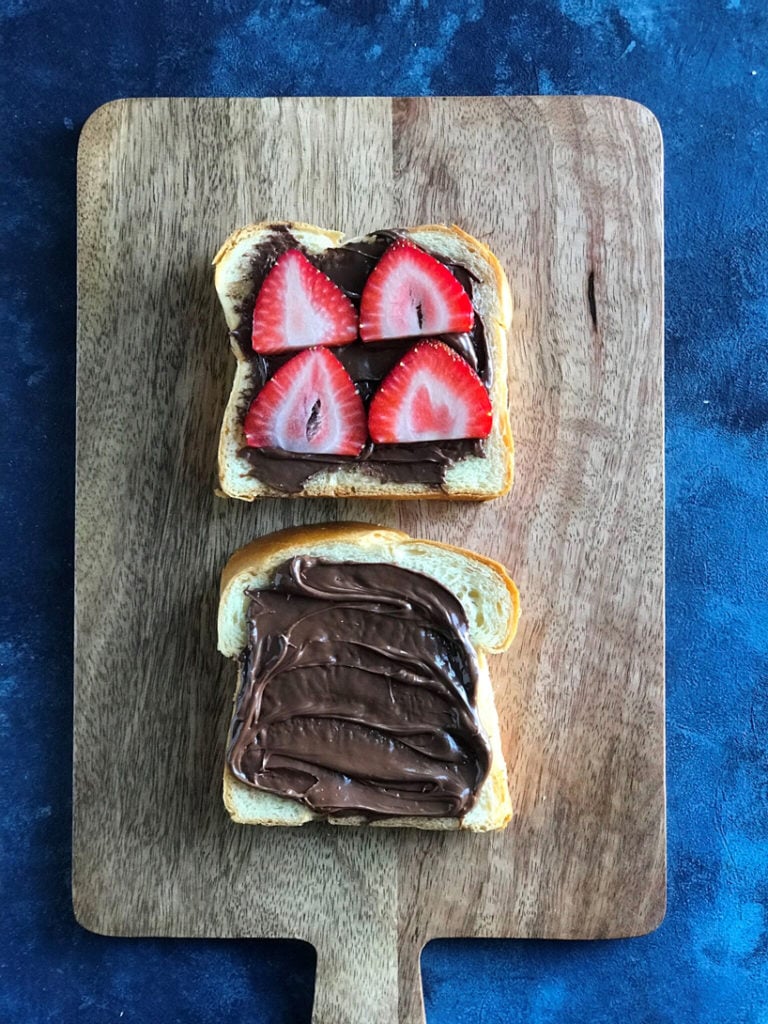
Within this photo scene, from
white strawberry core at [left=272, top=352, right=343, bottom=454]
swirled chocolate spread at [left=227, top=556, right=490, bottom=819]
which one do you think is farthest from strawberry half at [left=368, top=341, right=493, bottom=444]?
swirled chocolate spread at [left=227, top=556, right=490, bottom=819]

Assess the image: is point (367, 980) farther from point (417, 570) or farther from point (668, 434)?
point (668, 434)

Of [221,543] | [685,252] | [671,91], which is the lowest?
[221,543]

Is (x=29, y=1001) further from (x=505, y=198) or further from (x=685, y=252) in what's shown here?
(x=685, y=252)

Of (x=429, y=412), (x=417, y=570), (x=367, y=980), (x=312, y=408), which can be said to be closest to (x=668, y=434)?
(x=429, y=412)

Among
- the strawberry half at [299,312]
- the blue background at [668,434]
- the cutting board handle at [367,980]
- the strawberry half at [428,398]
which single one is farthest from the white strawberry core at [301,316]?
the cutting board handle at [367,980]

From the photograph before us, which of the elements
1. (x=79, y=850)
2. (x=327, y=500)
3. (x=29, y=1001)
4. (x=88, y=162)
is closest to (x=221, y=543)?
(x=327, y=500)

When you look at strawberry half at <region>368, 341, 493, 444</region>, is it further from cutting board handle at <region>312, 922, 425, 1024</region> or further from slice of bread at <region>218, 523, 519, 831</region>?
cutting board handle at <region>312, 922, 425, 1024</region>
